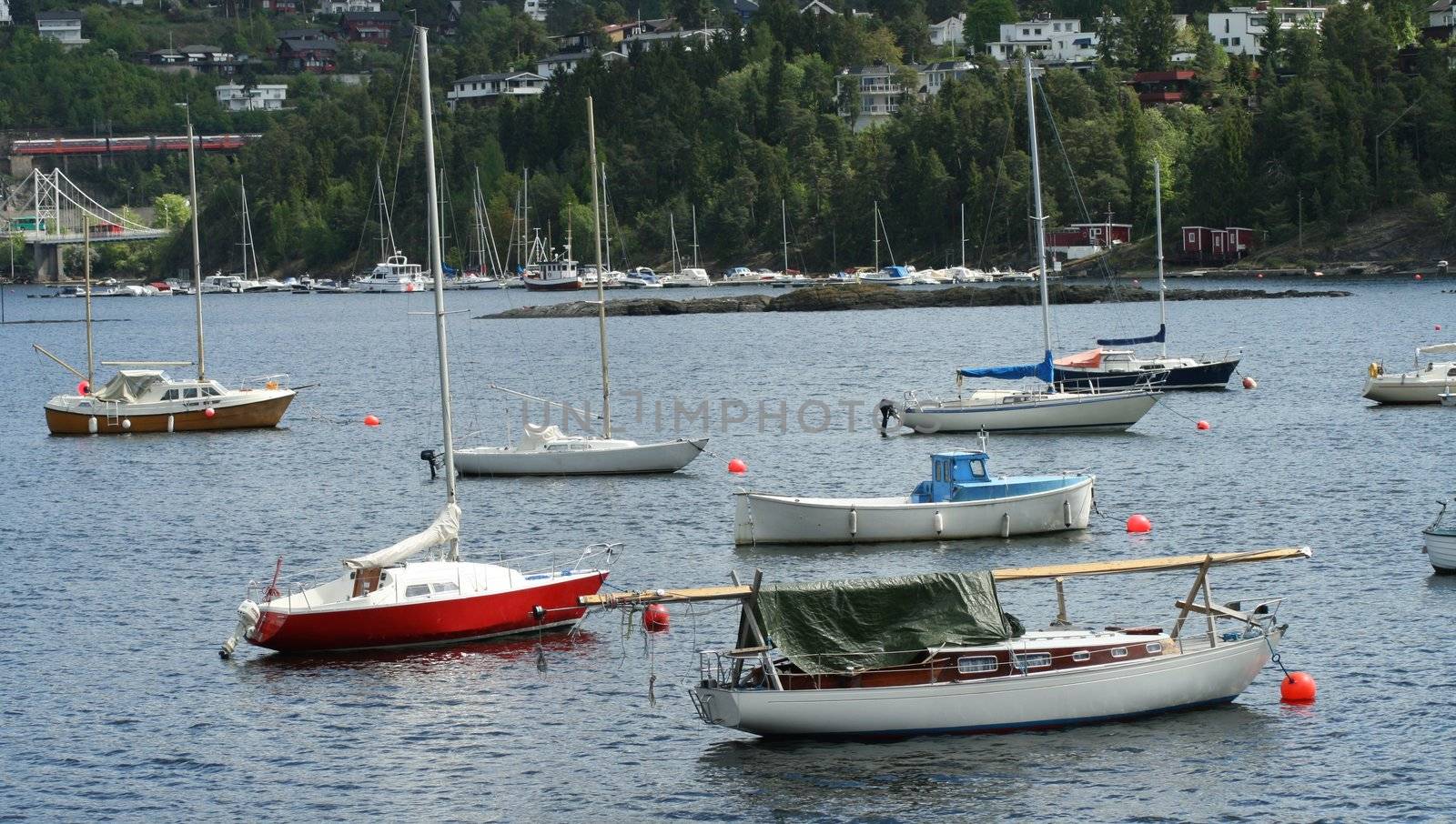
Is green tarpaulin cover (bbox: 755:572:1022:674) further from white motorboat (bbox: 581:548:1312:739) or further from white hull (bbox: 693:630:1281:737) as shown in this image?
white hull (bbox: 693:630:1281:737)

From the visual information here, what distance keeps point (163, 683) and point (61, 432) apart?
1869 inches

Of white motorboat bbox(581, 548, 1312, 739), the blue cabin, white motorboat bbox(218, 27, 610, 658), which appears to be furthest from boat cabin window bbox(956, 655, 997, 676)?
the blue cabin

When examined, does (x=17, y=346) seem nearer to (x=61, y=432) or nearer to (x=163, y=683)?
(x=61, y=432)

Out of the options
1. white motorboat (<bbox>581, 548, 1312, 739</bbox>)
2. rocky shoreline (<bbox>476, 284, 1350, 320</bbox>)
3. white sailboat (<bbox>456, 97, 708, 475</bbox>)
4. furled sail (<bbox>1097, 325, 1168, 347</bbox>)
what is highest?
rocky shoreline (<bbox>476, 284, 1350, 320</bbox>)

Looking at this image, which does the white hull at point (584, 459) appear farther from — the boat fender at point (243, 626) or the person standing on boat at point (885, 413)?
the boat fender at point (243, 626)

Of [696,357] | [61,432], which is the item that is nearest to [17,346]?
[696,357]

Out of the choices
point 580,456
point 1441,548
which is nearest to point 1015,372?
point 580,456

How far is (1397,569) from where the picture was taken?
43.6 meters

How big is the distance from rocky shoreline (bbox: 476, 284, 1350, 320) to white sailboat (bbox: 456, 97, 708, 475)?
335 feet

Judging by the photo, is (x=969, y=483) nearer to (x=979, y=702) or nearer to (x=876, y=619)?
(x=876, y=619)

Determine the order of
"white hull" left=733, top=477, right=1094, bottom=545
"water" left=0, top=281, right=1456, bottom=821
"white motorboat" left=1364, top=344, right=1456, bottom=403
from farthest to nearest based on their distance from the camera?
1. "white motorboat" left=1364, top=344, right=1456, bottom=403
2. "white hull" left=733, top=477, right=1094, bottom=545
3. "water" left=0, top=281, right=1456, bottom=821

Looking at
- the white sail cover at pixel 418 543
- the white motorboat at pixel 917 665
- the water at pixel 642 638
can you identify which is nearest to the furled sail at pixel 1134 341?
the water at pixel 642 638

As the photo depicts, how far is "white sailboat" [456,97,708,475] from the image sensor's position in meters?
60.2

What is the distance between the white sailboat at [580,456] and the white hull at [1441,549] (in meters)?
25.4
